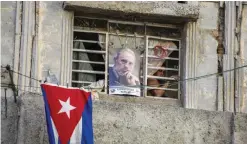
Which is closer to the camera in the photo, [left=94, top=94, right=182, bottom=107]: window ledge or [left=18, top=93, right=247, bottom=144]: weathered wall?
[left=18, top=93, right=247, bottom=144]: weathered wall

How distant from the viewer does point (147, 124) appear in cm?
1161

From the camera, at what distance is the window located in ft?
40.8

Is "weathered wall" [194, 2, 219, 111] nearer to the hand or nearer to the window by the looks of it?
the window

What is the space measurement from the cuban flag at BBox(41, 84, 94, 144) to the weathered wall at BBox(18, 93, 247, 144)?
388 mm

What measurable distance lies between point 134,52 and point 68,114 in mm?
2045

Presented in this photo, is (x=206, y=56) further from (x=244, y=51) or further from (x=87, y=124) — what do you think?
(x=87, y=124)

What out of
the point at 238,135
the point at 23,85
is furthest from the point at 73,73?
the point at 238,135

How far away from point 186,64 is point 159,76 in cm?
47

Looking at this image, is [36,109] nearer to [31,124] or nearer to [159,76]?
[31,124]

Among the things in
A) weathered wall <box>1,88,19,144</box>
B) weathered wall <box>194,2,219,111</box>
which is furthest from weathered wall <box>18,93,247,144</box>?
weathered wall <box>194,2,219,111</box>

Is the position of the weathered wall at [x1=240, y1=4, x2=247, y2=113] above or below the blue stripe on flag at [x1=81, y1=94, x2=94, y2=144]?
above

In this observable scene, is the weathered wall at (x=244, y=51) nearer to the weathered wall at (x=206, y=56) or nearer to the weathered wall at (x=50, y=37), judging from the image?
the weathered wall at (x=206, y=56)

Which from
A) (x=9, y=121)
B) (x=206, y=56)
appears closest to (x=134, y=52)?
(x=206, y=56)

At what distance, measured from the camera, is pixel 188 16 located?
40.9ft
